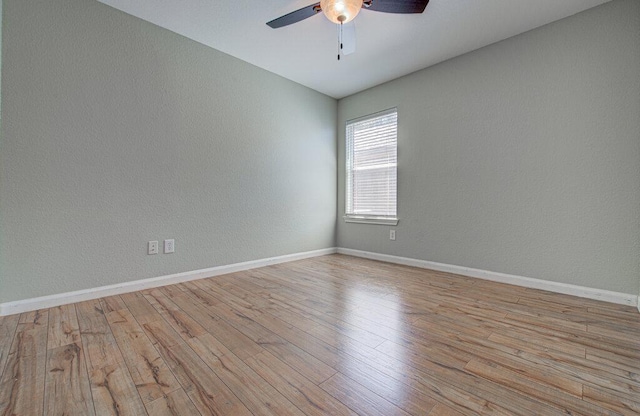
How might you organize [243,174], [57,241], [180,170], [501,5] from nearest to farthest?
[57,241], [501,5], [180,170], [243,174]

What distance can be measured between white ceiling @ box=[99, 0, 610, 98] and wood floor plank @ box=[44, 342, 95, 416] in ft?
8.43

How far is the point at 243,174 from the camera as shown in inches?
122

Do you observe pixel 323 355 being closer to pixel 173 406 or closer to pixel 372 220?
pixel 173 406

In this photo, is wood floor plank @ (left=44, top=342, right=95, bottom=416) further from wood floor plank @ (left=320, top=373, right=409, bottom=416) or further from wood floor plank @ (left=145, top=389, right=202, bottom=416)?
wood floor plank @ (left=320, top=373, right=409, bottom=416)

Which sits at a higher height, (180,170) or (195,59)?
(195,59)

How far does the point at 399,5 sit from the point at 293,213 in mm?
2497

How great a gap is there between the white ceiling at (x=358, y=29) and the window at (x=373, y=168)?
723mm

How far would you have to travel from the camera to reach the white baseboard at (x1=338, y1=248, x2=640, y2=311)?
2062mm

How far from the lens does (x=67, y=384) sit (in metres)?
1.13

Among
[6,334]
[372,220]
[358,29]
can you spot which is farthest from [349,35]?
[6,334]

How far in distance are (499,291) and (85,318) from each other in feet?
10.6

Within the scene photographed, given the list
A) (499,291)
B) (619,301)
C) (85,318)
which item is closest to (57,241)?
(85,318)

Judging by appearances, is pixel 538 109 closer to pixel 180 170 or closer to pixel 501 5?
pixel 501 5

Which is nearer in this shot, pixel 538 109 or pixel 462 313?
pixel 462 313
